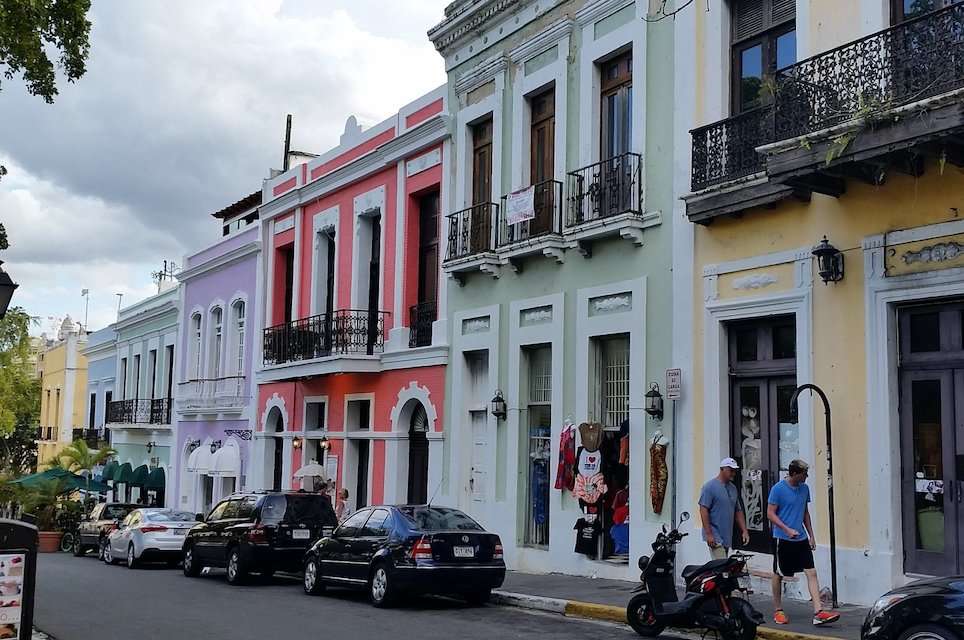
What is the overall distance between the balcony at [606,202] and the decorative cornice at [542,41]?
2608 millimetres

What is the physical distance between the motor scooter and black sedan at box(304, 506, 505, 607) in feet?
10.7

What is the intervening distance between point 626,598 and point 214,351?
2167 centimetres

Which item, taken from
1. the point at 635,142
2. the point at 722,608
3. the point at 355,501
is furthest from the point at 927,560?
the point at 355,501

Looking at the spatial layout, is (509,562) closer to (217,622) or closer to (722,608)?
(217,622)

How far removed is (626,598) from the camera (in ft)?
46.5

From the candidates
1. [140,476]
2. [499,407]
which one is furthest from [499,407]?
[140,476]

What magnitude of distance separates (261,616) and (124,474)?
2441 centimetres

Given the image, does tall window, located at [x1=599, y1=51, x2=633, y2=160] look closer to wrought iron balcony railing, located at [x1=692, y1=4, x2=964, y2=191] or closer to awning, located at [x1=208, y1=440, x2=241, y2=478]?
wrought iron balcony railing, located at [x1=692, y1=4, x2=964, y2=191]

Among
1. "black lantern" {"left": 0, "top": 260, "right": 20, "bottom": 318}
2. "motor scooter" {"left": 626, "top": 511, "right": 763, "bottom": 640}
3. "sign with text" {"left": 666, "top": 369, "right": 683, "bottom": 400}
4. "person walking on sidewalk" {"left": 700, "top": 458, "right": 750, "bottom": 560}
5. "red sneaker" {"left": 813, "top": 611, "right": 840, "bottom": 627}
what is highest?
"black lantern" {"left": 0, "top": 260, "right": 20, "bottom": 318}

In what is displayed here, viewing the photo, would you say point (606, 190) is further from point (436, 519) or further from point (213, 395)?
point (213, 395)

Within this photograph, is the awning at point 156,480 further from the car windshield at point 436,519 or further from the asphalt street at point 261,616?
the car windshield at point 436,519

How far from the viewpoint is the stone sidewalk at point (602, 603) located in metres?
11.1

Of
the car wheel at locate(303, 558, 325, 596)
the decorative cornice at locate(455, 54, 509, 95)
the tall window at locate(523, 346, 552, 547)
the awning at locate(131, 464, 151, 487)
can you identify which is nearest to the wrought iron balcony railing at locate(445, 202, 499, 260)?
the tall window at locate(523, 346, 552, 547)

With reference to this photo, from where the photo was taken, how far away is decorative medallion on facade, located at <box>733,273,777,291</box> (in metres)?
14.2
